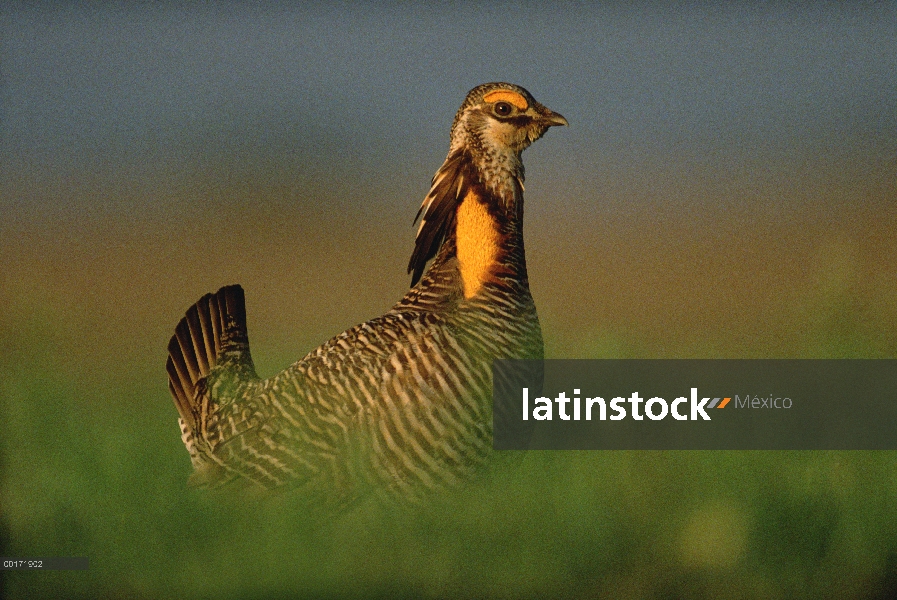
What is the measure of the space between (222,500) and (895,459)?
1981 millimetres

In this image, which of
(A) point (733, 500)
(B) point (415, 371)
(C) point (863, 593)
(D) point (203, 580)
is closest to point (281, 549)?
(D) point (203, 580)

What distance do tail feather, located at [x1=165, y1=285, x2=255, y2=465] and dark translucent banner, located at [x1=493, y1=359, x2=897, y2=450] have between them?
3.61 feet

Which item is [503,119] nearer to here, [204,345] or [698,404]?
[698,404]

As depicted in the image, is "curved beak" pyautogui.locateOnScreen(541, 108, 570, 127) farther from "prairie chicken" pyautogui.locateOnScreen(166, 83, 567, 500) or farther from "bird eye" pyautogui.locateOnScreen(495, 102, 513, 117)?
"bird eye" pyautogui.locateOnScreen(495, 102, 513, 117)

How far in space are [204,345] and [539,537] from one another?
1.80 meters

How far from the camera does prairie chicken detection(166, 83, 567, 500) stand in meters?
3.19

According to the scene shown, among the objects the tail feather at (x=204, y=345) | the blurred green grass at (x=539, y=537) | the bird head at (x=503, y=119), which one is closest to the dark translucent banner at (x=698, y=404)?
the blurred green grass at (x=539, y=537)

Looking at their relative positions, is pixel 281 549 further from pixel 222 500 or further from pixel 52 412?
pixel 52 412

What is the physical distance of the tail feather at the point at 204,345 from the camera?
3865 mm

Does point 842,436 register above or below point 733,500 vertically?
above

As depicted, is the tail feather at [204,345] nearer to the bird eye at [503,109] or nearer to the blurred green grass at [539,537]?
the blurred green grass at [539,537]

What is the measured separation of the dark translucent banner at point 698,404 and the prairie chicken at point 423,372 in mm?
117

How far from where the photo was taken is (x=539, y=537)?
A: 8.81 ft

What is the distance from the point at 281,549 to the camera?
8.62 ft
